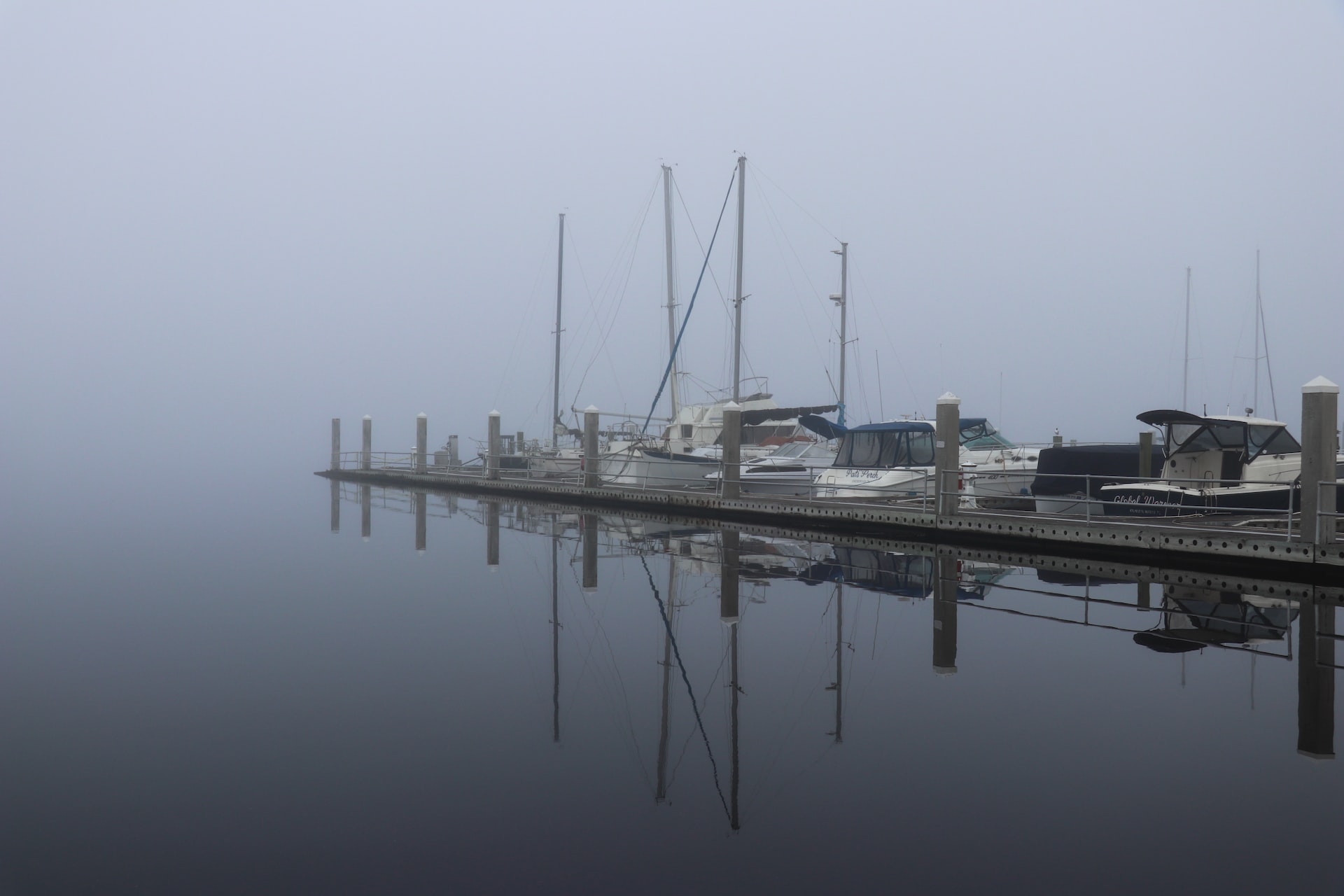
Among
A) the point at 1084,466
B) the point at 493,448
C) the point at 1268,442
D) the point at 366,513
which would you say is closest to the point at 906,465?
the point at 1084,466

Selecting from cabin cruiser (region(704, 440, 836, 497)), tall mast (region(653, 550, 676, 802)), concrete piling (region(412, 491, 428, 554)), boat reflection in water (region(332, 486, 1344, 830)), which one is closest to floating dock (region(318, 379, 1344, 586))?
boat reflection in water (region(332, 486, 1344, 830))

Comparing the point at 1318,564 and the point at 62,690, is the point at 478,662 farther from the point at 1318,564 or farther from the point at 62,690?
the point at 1318,564

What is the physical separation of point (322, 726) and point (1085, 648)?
18.3 ft

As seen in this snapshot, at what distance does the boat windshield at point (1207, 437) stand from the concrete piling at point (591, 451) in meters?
13.3

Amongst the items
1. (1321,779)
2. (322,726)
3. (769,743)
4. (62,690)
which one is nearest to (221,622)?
(62,690)

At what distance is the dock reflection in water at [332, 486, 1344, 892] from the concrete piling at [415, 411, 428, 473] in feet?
83.7

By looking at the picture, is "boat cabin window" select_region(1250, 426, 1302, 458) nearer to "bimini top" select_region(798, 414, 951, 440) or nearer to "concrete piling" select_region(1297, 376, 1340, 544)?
"concrete piling" select_region(1297, 376, 1340, 544)

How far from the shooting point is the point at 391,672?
6.82m

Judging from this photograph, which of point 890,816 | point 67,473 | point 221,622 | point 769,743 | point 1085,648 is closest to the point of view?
point 890,816

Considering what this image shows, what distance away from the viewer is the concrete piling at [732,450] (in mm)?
18938

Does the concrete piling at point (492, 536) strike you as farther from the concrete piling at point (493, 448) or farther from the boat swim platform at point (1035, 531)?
the concrete piling at point (493, 448)

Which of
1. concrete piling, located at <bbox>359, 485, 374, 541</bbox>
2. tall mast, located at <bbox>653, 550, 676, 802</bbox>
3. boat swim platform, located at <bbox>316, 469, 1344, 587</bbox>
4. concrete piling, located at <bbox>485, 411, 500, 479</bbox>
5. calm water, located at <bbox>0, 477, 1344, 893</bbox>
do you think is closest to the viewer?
calm water, located at <bbox>0, 477, 1344, 893</bbox>

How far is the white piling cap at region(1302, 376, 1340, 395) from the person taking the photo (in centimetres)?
1027

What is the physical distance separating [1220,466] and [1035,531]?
297 cm
